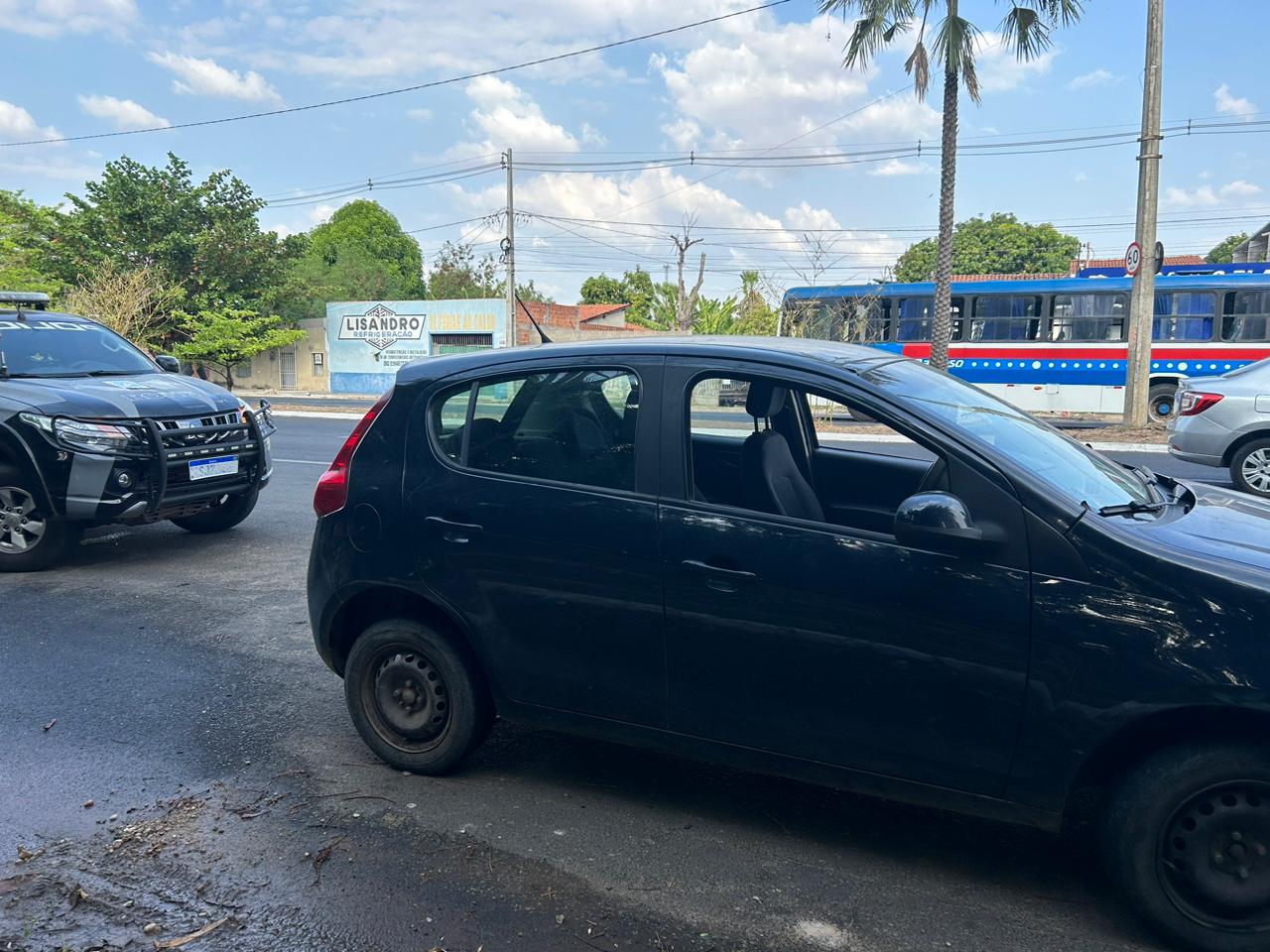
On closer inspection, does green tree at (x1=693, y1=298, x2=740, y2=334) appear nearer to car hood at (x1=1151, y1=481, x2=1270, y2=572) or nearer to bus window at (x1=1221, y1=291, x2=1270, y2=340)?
bus window at (x1=1221, y1=291, x2=1270, y2=340)

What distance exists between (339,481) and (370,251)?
62.2 m

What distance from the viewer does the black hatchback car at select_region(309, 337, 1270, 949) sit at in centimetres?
262

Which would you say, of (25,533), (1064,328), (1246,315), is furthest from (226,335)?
(1246,315)

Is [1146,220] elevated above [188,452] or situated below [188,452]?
above

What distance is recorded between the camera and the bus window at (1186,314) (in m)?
19.8

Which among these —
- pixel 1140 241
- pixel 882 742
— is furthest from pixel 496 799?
pixel 1140 241

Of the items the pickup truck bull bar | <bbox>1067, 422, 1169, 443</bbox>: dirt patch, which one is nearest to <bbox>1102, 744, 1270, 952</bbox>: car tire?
the pickup truck bull bar

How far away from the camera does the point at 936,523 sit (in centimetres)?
277

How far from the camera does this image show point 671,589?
3186 mm

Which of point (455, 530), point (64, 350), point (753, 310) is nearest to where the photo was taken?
point (455, 530)

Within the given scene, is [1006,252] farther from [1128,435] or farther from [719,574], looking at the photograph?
[719,574]

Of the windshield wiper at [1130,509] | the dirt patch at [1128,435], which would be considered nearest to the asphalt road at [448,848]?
the windshield wiper at [1130,509]

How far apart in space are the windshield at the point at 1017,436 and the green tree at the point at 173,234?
124 ft

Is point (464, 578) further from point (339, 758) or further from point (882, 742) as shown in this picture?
point (882, 742)
